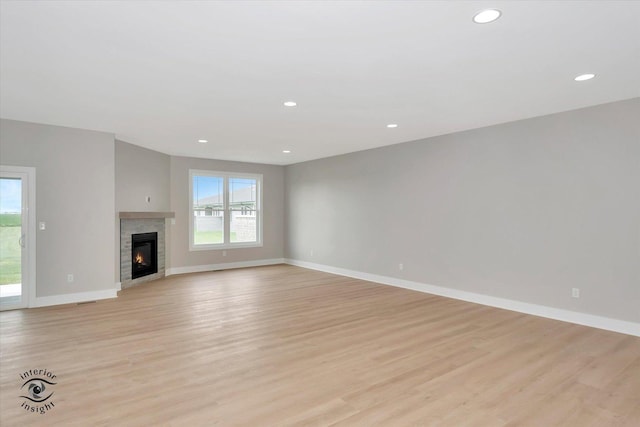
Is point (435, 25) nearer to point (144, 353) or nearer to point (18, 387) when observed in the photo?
point (144, 353)

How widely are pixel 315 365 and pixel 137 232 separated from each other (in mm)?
5062

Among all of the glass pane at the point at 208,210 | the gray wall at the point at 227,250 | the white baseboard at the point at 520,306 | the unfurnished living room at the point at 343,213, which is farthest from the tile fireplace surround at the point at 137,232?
the white baseboard at the point at 520,306

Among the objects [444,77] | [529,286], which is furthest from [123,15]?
[529,286]

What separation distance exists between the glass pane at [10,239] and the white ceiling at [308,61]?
3.59ft

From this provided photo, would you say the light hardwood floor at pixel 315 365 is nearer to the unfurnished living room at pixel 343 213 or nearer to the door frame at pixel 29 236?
the unfurnished living room at pixel 343 213

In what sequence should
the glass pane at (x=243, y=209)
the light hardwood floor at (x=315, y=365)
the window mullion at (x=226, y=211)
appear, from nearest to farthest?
the light hardwood floor at (x=315, y=365) < the window mullion at (x=226, y=211) < the glass pane at (x=243, y=209)

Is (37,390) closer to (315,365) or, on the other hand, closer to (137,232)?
(315,365)

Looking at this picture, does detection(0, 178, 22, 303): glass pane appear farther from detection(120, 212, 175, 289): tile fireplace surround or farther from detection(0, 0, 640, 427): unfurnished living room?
detection(120, 212, 175, 289): tile fireplace surround

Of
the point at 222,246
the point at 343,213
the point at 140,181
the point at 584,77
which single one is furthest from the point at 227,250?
the point at 584,77

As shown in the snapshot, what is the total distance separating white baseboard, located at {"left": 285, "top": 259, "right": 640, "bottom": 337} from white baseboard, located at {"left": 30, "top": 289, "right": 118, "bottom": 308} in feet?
14.7

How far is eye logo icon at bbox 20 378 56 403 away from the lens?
2.58 meters

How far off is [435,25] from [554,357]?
10.2ft

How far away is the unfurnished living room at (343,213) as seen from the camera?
7.82ft

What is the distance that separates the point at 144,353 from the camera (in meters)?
3.38
